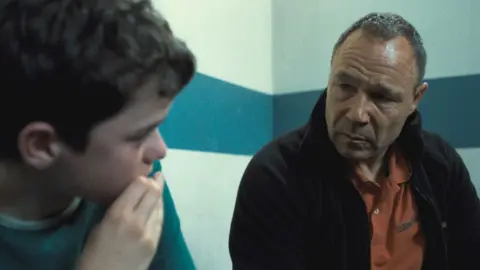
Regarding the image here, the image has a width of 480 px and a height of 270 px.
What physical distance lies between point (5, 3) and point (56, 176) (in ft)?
0.72

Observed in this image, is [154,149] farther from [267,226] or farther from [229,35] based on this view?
[229,35]

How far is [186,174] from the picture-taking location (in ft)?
5.03

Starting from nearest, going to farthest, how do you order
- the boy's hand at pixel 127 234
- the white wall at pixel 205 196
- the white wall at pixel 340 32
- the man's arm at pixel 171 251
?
the boy's hand at pixel 127 234
the man's arm at pixel 171 251
the white wall at pixel 205 196
the white wall at pixel 340 32

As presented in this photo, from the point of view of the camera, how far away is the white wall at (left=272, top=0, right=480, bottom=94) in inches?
71.4

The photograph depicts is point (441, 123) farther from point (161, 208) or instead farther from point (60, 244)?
point (60, 244)

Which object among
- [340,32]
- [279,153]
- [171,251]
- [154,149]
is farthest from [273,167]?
[340,32]

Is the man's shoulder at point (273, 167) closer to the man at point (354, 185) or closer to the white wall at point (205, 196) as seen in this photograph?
the man at point (354, 185)

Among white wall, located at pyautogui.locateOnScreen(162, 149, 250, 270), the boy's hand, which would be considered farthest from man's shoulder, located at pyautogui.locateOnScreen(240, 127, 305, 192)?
the boy's hand

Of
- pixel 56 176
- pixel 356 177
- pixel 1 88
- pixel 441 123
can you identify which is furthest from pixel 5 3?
pixel 441 123

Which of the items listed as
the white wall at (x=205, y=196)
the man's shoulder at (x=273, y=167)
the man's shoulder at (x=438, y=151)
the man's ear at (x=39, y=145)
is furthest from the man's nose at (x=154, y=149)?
the man's shoulder at (x=438, y=151)

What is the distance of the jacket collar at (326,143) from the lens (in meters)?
1.28

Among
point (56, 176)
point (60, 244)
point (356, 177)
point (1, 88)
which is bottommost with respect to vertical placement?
point (356, 177)

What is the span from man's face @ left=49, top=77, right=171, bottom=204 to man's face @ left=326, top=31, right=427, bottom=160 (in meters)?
0.62

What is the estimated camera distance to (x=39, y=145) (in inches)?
26.1
